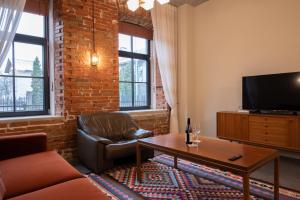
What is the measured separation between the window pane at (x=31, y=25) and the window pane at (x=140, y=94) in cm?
212

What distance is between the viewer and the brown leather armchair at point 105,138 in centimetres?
287

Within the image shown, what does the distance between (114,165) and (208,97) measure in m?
2.75

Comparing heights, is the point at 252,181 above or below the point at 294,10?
below

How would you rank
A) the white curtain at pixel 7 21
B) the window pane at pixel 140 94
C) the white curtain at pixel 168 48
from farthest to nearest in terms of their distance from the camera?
1. the window pane at pixel 140 94
2. the white curtain at pixel 168 48
3. the white curtain at pixel 7 21

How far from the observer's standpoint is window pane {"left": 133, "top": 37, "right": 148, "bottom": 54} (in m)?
4.76

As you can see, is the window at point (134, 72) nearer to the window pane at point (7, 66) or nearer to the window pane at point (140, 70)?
the window pane at point (140, 70)

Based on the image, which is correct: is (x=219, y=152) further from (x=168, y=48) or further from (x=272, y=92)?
(x=168, y=48)

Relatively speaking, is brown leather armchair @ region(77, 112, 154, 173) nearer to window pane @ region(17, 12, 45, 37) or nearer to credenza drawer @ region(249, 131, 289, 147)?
window pane @ region(17, 12, 45, 37)

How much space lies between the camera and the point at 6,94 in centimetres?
322

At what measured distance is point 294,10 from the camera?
355 centimetres

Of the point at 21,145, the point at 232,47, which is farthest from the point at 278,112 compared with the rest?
the point at 21,145

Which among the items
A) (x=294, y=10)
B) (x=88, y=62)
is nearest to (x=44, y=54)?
(x=88, y=62)

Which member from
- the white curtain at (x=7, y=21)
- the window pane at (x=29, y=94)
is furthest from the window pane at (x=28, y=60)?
the white curtain at (x=7, y=21)

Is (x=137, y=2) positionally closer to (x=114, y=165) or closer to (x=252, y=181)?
(x=114, y=165)
